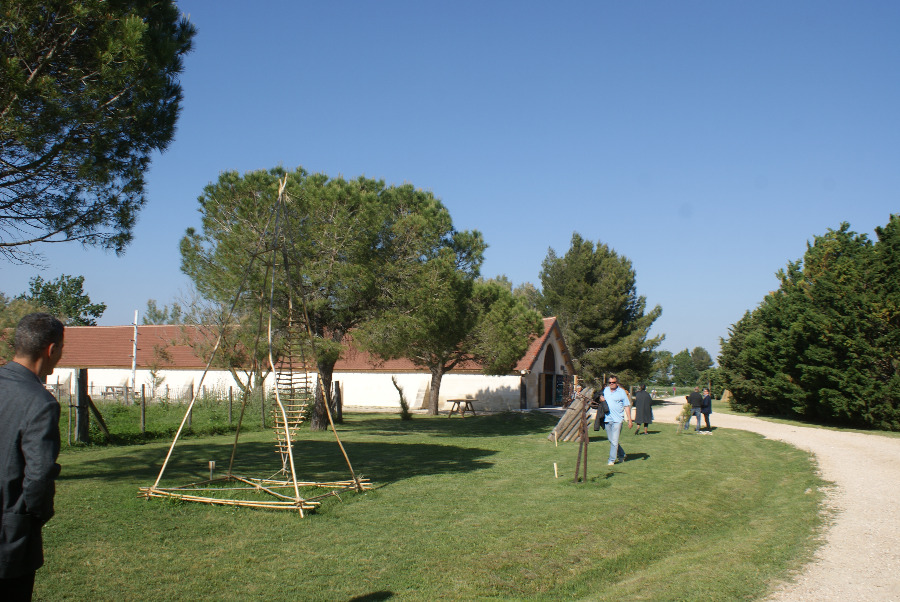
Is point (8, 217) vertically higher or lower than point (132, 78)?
lower

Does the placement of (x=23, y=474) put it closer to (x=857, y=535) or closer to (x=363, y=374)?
(x=857, y=535)

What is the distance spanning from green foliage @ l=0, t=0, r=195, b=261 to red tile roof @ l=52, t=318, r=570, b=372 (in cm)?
2515

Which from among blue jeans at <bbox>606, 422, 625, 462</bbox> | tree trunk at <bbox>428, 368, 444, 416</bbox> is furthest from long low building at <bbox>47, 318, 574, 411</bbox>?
blue jeans at <bbox>606, 422, 625, 462</bbox>

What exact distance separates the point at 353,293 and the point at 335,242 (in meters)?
1.63

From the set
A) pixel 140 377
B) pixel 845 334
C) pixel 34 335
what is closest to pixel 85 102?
pixel 34 335

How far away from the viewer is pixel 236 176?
18.1 m

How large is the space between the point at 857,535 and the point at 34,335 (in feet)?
28.3

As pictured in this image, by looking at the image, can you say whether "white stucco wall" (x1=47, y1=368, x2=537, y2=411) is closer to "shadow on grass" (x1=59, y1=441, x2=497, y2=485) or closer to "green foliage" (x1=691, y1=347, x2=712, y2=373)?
"shadow on grass" (x1=59, y1=441, x2=497, y2=485)

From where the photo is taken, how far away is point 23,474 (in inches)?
117

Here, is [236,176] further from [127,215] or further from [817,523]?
[817,523]

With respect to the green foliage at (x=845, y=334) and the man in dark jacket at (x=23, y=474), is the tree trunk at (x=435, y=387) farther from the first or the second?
the man in dark jacket at (x=23, y=474)

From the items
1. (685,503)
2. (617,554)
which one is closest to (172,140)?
(617,554)

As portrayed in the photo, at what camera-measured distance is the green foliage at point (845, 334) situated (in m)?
23.3

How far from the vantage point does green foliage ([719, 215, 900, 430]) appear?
23.3 metres
